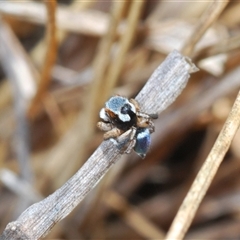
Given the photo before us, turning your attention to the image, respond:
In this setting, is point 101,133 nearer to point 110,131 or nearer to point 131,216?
point 131,216

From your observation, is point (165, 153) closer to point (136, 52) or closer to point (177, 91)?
point (136, 52)

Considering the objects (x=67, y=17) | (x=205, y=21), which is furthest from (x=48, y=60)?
(x=205, y=21)

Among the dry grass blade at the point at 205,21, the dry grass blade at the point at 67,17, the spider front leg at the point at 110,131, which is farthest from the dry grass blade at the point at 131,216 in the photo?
the spider front leg at the point at 110,131

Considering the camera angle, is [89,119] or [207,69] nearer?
[207,69]

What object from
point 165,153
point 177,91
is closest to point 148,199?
point 165,153

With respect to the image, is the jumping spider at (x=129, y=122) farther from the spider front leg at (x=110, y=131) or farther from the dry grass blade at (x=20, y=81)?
the dry grass blade at (x=20, y=81)

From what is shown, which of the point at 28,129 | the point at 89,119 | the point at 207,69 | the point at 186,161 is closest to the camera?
the point at 207,69

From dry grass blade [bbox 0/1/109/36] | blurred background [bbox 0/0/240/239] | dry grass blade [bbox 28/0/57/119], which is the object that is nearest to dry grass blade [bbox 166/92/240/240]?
dry grass blade [bbox 28/0/57/119]
